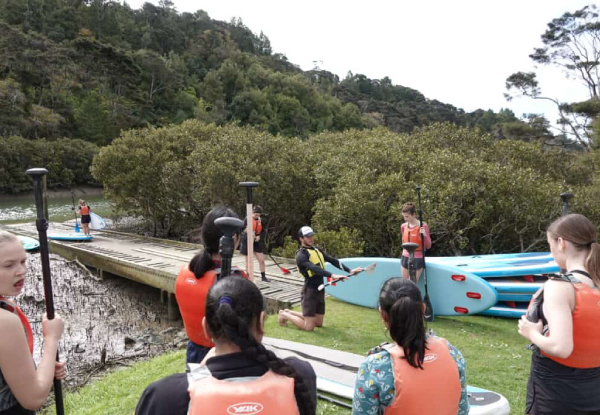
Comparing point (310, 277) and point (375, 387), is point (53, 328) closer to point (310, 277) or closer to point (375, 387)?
point (375, 387)

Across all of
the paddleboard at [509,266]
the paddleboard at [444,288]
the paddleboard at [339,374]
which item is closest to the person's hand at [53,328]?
the paddleboard at [339,374]

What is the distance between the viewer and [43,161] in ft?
112

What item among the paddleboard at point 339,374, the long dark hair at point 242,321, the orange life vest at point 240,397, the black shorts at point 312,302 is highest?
the long dark hair at point 242,321

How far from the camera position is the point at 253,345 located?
1.42 meters

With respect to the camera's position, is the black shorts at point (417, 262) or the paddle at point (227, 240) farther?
the black shorts at point (417, 262)

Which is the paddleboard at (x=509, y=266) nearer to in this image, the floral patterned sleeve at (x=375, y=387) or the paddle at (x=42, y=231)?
the floral patterned sleeve at (x=375, y=387)

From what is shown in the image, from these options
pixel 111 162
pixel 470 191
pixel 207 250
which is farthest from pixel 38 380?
pixel 111 162

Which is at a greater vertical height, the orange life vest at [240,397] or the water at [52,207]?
the orange life vest at [240,397]

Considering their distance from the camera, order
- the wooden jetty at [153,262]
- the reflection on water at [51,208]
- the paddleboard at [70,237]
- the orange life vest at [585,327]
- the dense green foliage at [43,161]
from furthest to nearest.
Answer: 1. the dense green foliage at [43,161]
2. the reflection on water at [51,208]
3. the paddleboard at [70,237]
4. the wooden jetty at [153,262]
5. the orange life vest at [585,327]

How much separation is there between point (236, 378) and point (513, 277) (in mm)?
6804

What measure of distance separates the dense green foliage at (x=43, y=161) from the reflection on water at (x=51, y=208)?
43.7 inches

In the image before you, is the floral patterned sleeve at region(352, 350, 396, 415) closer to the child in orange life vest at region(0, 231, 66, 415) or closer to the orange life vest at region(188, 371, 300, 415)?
the orange life vest at region(188, 371, 300, 415)

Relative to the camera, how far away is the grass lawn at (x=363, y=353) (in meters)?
4.30

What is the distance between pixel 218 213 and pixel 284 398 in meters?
1.44
